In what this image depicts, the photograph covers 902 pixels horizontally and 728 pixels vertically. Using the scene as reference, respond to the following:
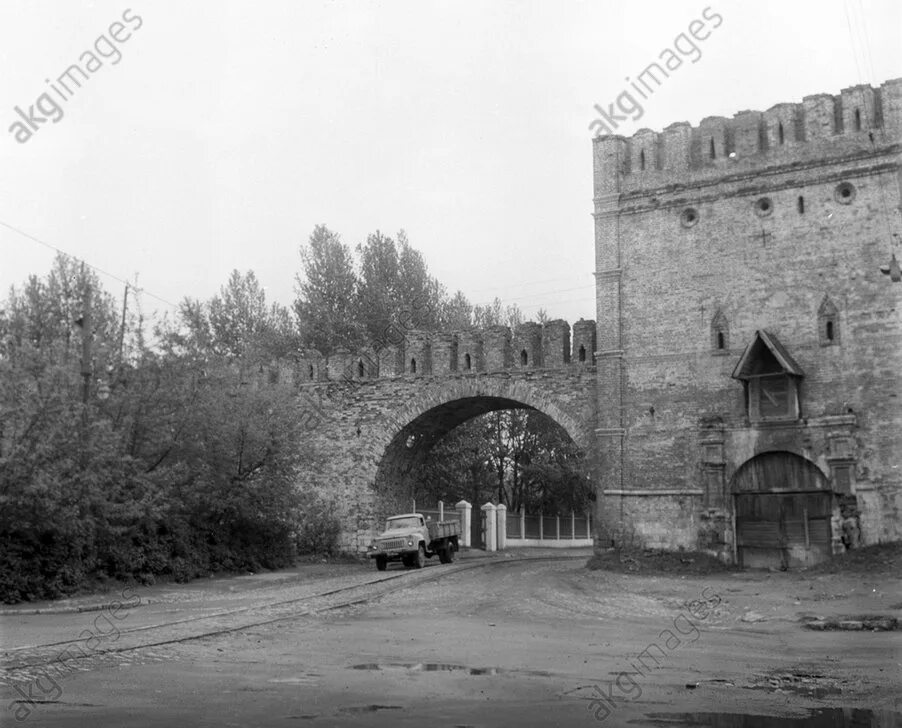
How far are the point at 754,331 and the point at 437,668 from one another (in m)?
16.2

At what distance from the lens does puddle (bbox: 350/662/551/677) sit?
9.91m

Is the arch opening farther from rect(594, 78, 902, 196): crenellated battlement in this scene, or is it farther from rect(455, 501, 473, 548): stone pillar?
rect(594, 78, 902, 196): crenellated battlement

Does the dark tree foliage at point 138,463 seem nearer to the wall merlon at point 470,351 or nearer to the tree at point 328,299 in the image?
the wall merlon at point 470,351

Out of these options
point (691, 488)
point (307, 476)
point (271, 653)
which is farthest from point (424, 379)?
point (271, 653)

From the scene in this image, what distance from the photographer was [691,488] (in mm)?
24156

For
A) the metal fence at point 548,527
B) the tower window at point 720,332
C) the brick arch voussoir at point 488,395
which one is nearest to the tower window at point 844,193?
the tower window at point 720,332

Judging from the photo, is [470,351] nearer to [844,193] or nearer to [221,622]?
[844,193]

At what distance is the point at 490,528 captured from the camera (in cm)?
4003

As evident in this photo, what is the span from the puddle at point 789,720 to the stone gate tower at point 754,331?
15.3 meters

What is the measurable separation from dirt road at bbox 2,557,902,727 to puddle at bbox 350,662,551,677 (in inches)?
0.9

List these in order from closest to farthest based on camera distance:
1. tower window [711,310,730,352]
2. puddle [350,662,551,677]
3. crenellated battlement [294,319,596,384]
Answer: puddle [350,662,551,677]
tower window [711,310,730,352]
crenellated battlement [294,319,596,384]

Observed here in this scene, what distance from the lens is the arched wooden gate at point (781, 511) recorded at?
22.7 metres

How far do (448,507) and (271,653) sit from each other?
36815 mm

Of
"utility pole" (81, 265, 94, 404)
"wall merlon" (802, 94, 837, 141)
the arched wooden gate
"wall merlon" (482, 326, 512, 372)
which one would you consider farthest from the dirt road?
"wall merlon" (802, 94, 837, 141)
